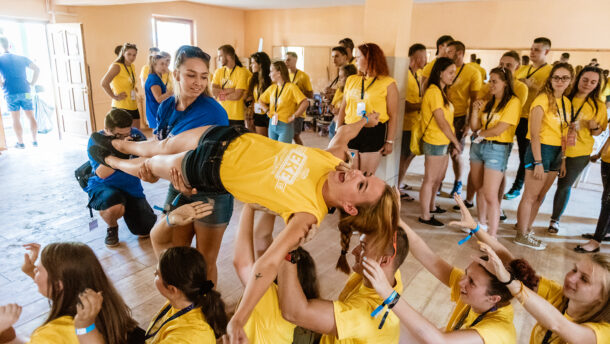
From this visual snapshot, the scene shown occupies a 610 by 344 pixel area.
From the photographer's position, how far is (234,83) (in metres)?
4.99

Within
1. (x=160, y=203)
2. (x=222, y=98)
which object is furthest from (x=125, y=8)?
(x=160, y=203)

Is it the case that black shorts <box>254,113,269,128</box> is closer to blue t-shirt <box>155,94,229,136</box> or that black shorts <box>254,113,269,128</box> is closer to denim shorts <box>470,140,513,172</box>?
denim shorts <box>470,140,513,172</box>

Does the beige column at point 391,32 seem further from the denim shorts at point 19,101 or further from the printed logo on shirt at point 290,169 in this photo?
the denim shorts at point 19,101

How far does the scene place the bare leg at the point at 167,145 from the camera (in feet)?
6.59

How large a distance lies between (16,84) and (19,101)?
29 centimetres

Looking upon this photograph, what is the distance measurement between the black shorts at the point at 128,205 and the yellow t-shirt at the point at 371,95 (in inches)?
85.3

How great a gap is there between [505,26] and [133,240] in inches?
316

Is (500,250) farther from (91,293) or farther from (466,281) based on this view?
(91,293)

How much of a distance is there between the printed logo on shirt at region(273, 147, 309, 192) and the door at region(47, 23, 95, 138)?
6448 millimetres

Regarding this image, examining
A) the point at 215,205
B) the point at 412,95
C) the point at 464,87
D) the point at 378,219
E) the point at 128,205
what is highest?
the point at 464,87

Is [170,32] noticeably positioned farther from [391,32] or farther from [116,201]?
[116,201]

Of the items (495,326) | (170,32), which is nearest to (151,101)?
(495,326)

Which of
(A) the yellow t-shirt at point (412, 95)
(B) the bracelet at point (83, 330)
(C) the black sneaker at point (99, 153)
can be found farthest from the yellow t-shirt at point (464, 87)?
(B) the bracelet at point (83, 330)

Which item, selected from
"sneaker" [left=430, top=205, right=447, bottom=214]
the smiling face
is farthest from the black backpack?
"sneaker" [left=430, top=205, right=447, bottom=214]
